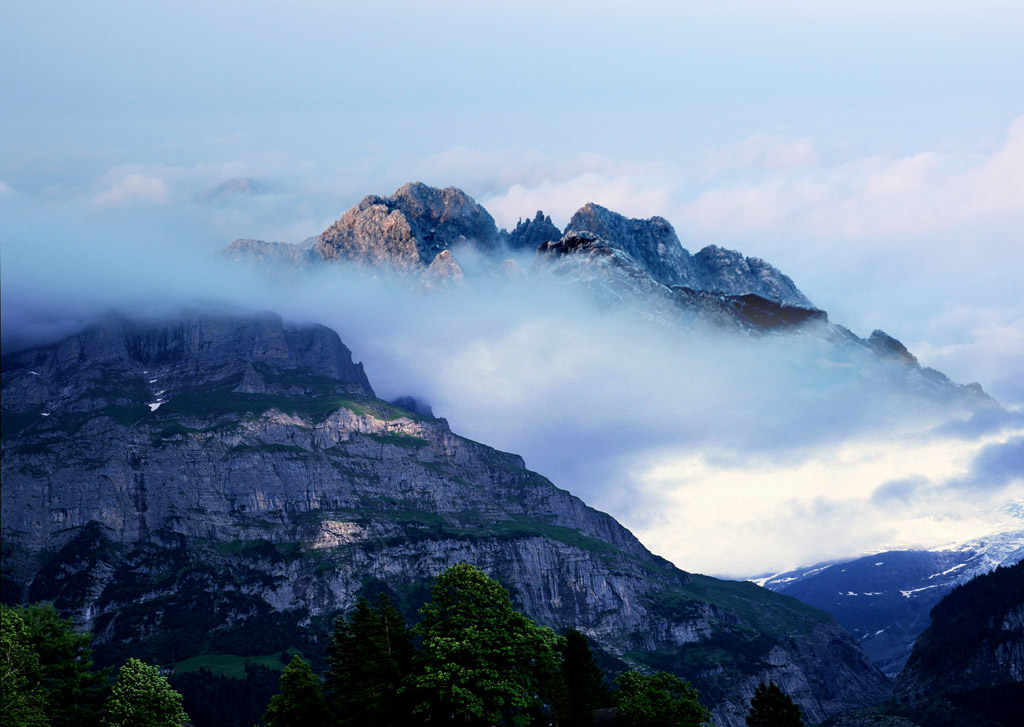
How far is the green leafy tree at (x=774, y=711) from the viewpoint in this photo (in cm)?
15412

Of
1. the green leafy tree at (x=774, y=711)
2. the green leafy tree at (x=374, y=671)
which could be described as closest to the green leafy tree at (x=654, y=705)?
the green leafy tree at (x=774, y=711)

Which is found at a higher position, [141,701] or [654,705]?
[141,701]

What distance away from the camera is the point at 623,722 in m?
145

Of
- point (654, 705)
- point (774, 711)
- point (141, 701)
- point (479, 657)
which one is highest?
point (141, 701)

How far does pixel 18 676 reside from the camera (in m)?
114

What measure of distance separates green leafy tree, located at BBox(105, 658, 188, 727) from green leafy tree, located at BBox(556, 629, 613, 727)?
4619 centimetres

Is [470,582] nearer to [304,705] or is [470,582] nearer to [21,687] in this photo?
[304,705]

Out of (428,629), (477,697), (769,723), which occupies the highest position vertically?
(428,629)

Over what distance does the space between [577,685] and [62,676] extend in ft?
202

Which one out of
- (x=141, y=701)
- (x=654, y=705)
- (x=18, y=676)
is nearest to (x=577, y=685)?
(x=654, y=705)

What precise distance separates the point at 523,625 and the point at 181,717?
4294 cm

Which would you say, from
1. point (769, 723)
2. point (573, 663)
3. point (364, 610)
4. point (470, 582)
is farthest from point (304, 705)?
point (769, 723)

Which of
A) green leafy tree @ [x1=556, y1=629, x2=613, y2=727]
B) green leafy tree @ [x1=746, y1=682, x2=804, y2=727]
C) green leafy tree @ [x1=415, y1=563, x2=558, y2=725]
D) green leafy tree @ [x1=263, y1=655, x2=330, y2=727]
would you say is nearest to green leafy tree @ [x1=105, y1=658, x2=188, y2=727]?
green leafy tree @ [x1=263, y1=655, x2=330, y2=727]

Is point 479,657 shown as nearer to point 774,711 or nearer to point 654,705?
point 654,705
